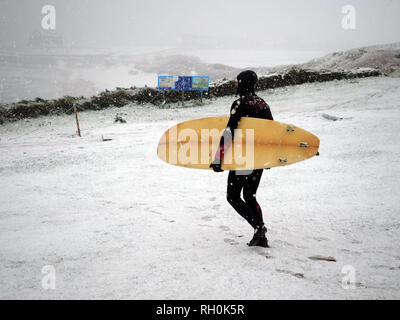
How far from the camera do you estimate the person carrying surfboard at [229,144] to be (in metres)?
2.45

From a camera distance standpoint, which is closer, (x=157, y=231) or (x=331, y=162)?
(x=157, y=231)

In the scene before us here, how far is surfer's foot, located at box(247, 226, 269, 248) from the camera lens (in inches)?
103

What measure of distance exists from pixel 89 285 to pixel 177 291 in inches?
28.0

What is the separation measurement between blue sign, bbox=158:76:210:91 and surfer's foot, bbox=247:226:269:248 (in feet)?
45.9

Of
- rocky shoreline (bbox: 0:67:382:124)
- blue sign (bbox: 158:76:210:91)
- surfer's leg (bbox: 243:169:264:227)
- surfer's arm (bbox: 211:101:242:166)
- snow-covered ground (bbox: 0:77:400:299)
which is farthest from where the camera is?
rocky shoreline (bbox: 0:67:382:124)

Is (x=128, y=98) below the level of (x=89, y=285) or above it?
above

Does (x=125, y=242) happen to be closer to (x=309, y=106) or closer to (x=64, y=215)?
(x=64, y=215)

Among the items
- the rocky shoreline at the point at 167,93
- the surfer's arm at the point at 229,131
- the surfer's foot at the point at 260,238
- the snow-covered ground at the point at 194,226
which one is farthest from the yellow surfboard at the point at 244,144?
the rocky shoreline at the point at 167,93

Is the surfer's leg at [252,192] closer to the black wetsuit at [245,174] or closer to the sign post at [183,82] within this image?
the black wetsuit at [245,174]

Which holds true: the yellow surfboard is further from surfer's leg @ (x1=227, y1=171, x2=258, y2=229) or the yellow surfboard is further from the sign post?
the sign post

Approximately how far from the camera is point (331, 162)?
546cm

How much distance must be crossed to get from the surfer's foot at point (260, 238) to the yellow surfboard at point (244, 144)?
2.05 ft

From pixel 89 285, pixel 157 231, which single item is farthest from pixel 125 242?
pixel 89 285

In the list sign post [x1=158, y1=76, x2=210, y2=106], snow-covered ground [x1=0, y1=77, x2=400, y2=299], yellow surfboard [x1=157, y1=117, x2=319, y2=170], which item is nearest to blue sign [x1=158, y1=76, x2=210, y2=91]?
sign post [x1=158, y1=76, x2=210, y2=106]
